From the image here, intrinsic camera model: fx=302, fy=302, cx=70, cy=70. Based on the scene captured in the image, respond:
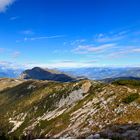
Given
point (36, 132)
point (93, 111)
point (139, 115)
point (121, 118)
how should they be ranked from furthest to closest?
1. point (36, 132)
2. point (93, 111)
3. point (121, 118)
4. point (139, 115)

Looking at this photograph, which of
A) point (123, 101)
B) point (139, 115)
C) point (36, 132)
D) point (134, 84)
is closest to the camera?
point (139, 115)

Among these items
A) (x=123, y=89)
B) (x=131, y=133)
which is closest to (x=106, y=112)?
(x=123, y=89)

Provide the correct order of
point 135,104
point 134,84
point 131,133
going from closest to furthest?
point 131,133 < point 135,104 < point 134,84

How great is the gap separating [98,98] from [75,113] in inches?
621

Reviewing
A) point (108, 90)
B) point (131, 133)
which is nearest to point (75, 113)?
point (108, 90)

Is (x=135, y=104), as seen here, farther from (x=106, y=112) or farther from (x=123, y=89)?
(x=123, y=89)

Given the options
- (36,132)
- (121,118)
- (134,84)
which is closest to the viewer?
(121,118)

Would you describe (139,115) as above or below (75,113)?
above

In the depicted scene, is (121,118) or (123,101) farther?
(123,101)

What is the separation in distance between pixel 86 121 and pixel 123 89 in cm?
3289

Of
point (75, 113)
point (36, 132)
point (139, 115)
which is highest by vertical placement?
point (139, 115)

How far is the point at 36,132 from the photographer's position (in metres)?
199

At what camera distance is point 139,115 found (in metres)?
99.2

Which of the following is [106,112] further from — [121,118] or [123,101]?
[121,118]
